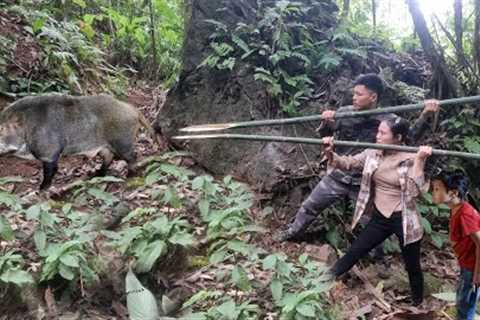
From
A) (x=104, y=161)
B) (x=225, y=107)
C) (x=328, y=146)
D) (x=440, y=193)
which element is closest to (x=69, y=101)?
(x=104, y=161)

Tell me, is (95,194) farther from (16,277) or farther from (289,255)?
(289,255)

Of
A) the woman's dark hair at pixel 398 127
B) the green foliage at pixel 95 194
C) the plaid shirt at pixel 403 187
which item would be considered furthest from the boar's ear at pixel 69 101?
the woman's dark hair at pixel 398 127

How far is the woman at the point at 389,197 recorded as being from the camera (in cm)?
562

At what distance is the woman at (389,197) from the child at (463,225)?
0.39 meters

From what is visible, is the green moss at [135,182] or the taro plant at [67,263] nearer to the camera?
the taro plant at [67,263]

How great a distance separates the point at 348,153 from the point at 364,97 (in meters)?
0.87

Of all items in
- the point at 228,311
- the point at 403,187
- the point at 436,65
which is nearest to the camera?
the point at 228,311

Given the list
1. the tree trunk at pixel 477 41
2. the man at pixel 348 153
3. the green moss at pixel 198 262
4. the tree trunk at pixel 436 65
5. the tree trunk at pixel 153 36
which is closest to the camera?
the green moss at pixel 198 262

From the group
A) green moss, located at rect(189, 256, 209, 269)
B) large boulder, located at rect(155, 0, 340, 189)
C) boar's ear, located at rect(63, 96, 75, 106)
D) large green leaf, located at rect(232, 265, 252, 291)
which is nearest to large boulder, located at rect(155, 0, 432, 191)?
large boulder, located at rect(155, 0, 340, 189)

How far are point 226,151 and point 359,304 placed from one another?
311cm

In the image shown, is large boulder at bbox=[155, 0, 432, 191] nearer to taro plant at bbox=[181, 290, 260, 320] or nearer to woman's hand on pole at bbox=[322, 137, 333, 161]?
woman's hand on pole at bbox=[322, 137, 333, 161]

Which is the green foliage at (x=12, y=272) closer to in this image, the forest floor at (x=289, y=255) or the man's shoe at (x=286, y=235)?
the forest floor at (x=289, y=255)

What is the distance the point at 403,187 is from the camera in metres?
5.64

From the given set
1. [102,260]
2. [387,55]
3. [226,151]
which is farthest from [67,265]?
[387,55]
